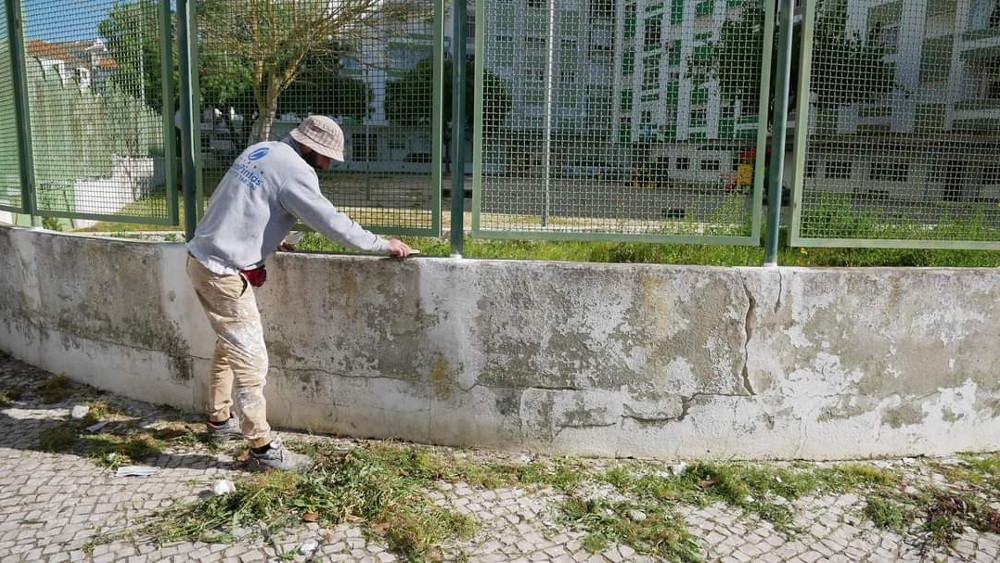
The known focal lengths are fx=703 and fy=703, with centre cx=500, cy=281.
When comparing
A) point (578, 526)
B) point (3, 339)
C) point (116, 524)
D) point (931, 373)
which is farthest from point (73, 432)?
point (931, 373)

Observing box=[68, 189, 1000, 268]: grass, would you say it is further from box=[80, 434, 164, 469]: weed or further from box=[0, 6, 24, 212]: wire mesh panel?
→ box=[0, 6, 24, 212]: wire mesh panel

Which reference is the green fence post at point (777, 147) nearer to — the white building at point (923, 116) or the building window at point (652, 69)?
the white building at point (923, 116)

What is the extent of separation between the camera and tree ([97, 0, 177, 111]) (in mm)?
4852

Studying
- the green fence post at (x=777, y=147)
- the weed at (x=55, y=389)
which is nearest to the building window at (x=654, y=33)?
the green fence post at (x=777, y=147)

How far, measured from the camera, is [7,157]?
625 cm

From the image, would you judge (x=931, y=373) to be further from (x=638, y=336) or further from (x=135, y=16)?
(x=135, y=16)

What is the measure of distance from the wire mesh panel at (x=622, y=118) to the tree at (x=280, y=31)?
73 cm

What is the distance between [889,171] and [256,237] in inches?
150

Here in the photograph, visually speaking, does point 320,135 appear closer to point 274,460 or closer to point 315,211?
point 315,211

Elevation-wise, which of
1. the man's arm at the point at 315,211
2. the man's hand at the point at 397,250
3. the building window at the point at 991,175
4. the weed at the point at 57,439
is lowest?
the weed at the point at 57,439

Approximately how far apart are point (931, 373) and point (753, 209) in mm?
1469

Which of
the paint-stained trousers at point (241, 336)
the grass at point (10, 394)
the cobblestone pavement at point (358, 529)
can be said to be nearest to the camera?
the cobblestone pavement at point (358, 529)

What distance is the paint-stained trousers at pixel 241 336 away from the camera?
3924 mm

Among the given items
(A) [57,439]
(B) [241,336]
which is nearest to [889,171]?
(B) [241,336]
